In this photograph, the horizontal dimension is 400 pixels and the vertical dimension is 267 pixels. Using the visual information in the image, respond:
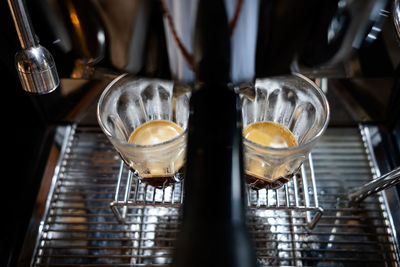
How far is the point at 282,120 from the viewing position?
502 millimetres

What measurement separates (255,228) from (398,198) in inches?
8.4

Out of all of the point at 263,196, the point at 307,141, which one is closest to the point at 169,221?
the point at 263,196

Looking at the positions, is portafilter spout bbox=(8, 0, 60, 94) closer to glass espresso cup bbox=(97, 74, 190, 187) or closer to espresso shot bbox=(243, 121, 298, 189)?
glass espresso cup bbox=(97, 74, 190, 187)

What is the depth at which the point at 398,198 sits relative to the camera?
1.80ft

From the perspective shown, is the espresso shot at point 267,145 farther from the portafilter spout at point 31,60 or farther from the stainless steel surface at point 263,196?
the portafilter spout at point 31,60

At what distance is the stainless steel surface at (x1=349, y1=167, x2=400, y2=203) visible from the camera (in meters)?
0.46

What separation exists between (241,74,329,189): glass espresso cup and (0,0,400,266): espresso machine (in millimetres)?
32

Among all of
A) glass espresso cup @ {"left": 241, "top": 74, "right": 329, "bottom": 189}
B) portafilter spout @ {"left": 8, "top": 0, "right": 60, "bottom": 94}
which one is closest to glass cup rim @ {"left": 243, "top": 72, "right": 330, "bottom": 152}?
glass espresso cup @ {"left": 241, "top": 74, "right": 329, "bottom": 189}

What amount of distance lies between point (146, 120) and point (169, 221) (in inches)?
6.3

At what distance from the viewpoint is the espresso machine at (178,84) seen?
33 centimetres

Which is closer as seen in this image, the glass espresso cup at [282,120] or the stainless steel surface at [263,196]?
the glass espresso cup at [282,120]

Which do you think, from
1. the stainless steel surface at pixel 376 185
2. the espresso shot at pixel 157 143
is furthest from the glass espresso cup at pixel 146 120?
the stainless steel surface at pixel 376 185

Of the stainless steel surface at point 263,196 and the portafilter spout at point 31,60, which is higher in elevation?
the portafilter spout at point 31,60

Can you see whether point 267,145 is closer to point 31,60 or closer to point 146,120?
point 146,120
